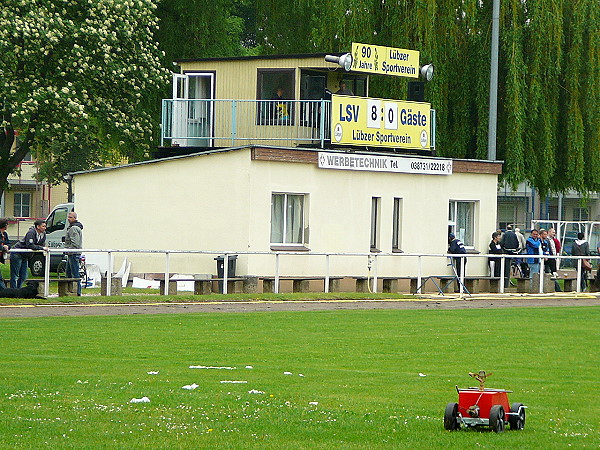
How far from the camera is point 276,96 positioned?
3628 centimetres

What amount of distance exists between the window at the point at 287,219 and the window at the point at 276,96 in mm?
3309

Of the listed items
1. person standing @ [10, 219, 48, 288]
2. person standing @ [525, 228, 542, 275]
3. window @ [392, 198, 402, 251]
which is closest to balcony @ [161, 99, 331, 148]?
window @ [392, 198, 402, 251]

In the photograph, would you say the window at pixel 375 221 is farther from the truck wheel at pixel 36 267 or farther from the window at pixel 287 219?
the truck wheel at pixel 36 267

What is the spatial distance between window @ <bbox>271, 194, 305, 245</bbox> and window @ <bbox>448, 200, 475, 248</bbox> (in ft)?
19.5

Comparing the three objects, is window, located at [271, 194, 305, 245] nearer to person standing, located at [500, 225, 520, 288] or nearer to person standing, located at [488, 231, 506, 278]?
person standing, located at [488, 231, 506, 278]

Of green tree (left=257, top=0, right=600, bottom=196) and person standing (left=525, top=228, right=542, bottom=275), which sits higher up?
green tree (left=257, top=0, right=600, bottom=196)

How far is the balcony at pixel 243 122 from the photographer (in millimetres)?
35250

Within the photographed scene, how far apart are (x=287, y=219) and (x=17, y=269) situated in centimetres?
848

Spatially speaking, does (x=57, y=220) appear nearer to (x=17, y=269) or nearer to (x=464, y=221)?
(x=464, y=221)

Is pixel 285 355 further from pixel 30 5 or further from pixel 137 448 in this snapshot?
pixel 30 5

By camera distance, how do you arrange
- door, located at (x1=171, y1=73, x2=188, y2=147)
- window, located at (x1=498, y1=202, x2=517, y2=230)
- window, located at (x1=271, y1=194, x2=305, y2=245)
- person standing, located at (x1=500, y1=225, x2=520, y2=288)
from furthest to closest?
window, located at (x1=498, y1=202, x2=517, y2=230) → door, located at (x1=171, y1=73, x2=188, y2=147) → person standing, located at (x1=500, y1=225, x2=520, y2=288) → window, located at (x1=271, y1=194, x2=305, y2=245)

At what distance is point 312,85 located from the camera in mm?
36031

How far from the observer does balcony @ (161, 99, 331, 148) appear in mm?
35250

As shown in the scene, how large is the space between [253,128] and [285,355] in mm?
20060
